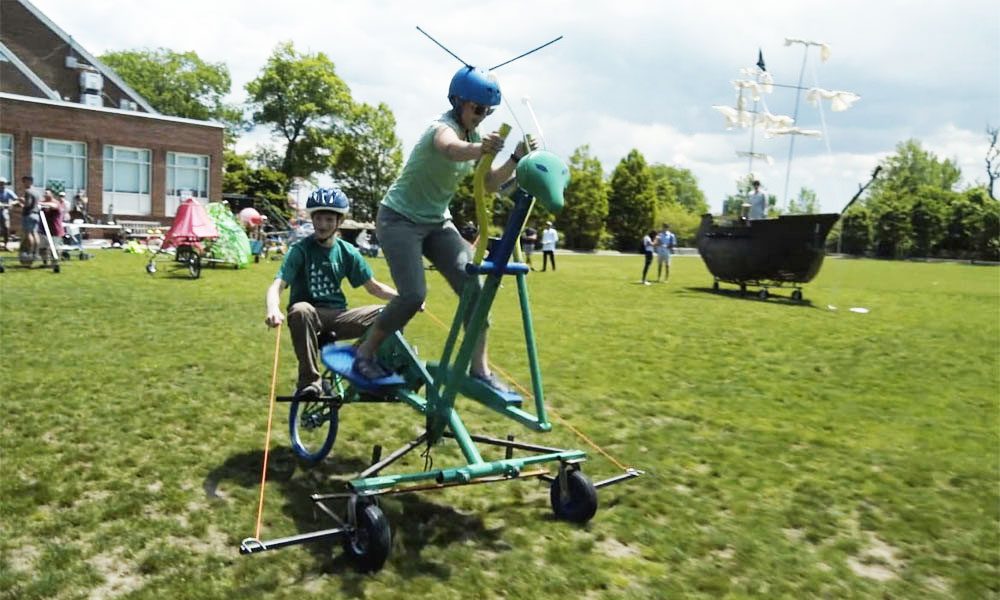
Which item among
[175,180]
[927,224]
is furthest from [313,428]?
[927,224]

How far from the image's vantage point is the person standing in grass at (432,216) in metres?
4.28

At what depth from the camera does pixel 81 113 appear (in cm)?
3988

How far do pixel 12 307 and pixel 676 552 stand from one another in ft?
37.1

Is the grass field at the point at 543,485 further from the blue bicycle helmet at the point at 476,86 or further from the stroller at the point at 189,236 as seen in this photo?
the stroller at the point at 189,236

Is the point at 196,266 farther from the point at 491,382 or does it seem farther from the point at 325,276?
the point at 491,382

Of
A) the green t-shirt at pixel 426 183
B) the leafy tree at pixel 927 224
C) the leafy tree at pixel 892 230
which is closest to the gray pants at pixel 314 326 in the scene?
the green t-shirt at pixel 426 183

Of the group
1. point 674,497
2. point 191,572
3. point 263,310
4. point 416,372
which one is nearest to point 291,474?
point 416,372

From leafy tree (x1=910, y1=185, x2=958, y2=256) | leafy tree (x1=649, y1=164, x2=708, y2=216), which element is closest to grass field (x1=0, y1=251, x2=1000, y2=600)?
leafy tree (x1=910, y1=185, x2=958, y2=256)

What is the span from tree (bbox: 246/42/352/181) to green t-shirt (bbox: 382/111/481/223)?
206 feet

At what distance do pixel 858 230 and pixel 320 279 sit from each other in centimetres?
7938

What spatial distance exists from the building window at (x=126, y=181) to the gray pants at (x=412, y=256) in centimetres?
4043

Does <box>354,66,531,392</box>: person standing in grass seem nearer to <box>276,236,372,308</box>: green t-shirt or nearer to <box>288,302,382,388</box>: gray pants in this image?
<box>288,302,382,388</box>: gray pants

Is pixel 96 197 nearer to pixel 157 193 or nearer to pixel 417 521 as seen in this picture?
pixel 157 193

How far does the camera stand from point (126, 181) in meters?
41.8
